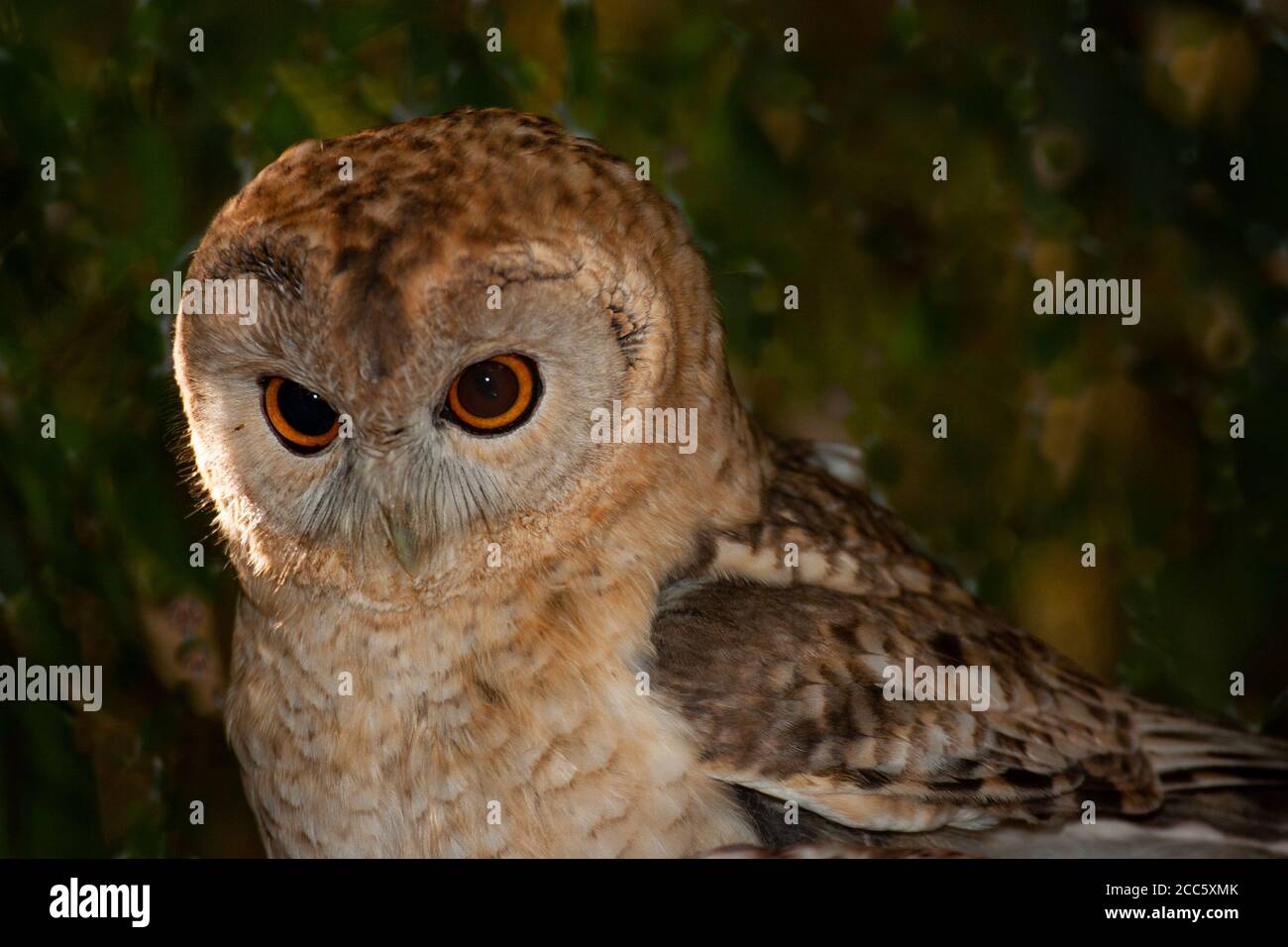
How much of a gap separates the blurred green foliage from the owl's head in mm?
→ 484

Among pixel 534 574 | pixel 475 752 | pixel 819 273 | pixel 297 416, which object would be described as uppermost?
pixel 819 273

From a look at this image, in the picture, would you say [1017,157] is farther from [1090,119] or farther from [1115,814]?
[1115,814]

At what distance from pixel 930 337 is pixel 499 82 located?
3.04ft

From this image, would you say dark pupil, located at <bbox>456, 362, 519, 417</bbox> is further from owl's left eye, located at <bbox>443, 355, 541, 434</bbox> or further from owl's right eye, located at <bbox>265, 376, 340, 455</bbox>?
owl's right eye, located at <bbox>265, 376, 340, 455</bbox>

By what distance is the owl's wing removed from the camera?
1.43m

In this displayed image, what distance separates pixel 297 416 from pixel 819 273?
1.11 m

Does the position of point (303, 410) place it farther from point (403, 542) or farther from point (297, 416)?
point (403, 542)

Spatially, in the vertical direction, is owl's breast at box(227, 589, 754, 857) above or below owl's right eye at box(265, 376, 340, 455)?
below

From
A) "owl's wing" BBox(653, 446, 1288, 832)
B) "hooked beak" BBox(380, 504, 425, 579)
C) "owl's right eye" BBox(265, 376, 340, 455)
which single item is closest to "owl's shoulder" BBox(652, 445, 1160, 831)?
"owl's wing" BBox(653, 446, 1288, 832)

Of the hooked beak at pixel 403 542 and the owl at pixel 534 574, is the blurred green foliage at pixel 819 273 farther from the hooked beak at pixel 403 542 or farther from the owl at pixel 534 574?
the hooked beak at pixel 403 542

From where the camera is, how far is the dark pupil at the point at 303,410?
1370 millimetres

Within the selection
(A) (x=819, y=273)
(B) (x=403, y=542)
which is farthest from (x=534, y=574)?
(A) (x=819, y=273)

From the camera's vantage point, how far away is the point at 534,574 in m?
1.48

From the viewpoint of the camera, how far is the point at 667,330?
1426mm
